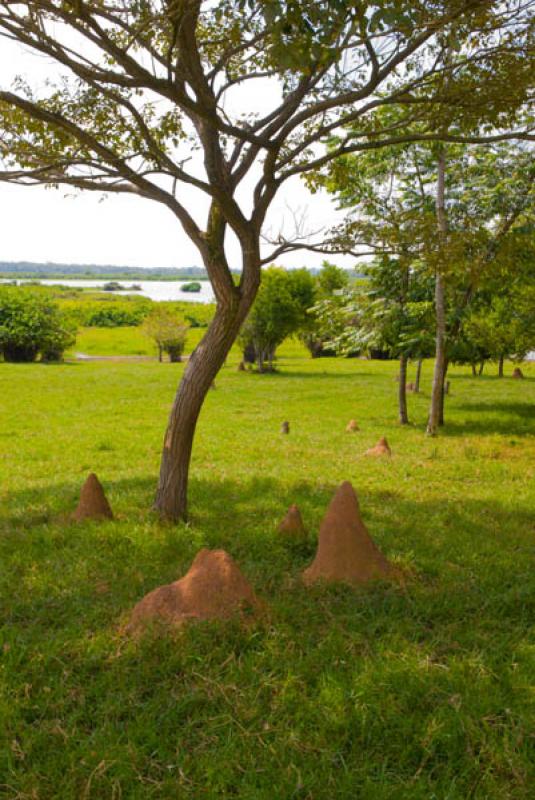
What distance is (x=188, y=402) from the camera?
8148mm

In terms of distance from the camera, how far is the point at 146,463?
13.1 meters

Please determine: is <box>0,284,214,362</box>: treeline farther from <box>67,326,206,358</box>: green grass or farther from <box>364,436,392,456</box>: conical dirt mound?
<box>364,436,392,456</box>: conical dirt mound

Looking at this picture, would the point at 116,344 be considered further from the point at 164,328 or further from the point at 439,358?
the point at 439,358

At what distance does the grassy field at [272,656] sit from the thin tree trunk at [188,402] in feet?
1.32

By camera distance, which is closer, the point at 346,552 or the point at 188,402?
the point at 346,552

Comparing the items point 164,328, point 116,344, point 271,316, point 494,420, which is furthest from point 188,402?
point 116,344

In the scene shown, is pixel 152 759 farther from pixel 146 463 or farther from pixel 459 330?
pixel 459 330

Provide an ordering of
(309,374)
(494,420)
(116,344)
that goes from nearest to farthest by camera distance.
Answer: (494,420) → (309,374) → (116,344)

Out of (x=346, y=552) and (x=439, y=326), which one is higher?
(x=439, y=326)

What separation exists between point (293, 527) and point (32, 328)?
4577 centimetres

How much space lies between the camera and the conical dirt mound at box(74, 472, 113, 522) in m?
8.08

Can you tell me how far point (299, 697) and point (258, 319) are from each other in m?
35.7

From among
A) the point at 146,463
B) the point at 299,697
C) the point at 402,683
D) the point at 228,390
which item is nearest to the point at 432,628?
the point at 402,683

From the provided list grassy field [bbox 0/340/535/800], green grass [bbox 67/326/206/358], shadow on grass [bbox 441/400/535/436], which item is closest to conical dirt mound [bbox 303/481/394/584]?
grassy field [bbox 0/340/535/800]
